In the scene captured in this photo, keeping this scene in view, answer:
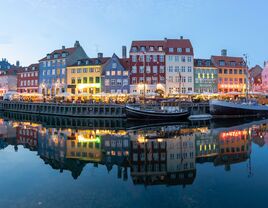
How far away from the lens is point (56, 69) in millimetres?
72250

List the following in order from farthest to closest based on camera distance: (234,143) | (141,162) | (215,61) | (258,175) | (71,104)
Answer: (215,61)
(71,104)
(234,143)
(141,162)
(258,175)

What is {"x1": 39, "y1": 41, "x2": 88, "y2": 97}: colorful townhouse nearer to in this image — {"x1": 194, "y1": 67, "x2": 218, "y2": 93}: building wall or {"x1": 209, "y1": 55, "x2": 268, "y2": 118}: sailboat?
{"x1": 194, "y1": 67, "x2": 218, "y2": 93}: building wall

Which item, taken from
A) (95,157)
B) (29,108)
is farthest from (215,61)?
(95,157)

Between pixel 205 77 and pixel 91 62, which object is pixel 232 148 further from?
pixel 91 62

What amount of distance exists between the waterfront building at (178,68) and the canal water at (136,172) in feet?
124

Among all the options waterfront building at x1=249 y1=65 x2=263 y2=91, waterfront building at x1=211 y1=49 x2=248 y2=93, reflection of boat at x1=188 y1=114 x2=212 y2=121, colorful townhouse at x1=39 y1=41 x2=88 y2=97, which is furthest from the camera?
waterfront building at x1=249 y1=65 x2=263 y2=91

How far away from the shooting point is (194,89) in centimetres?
6388

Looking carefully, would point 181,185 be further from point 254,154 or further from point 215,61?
point 215,61

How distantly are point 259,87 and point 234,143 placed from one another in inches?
2819

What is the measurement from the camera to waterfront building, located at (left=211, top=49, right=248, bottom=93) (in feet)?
218

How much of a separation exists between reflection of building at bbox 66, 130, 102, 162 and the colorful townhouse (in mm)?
46360

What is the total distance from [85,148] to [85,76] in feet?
154

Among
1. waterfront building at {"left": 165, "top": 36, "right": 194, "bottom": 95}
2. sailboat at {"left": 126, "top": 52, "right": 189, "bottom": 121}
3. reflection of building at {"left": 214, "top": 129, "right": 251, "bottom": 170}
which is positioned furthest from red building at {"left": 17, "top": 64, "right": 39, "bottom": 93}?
reflection of building at {"left": 214, "top": 129, "right": 251, "bottom": 170}

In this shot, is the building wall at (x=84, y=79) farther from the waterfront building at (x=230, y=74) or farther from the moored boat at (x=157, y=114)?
the waterfront building at (x=230, y=74)
